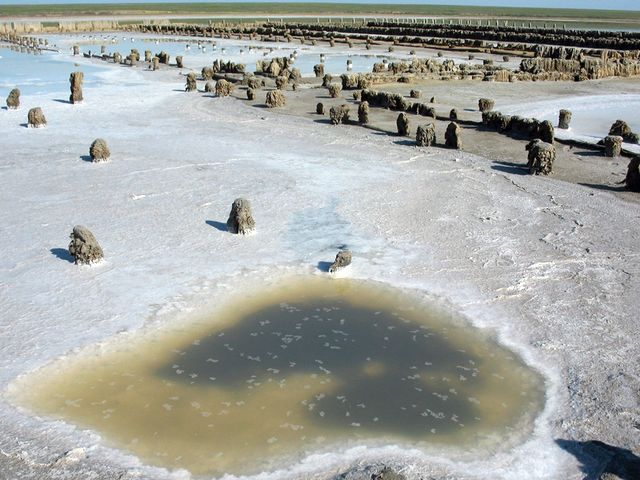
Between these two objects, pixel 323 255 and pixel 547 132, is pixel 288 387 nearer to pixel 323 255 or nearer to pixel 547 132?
pixel 323 255

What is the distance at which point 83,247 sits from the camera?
9984 millimetres

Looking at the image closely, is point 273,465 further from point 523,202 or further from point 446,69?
point 446,69

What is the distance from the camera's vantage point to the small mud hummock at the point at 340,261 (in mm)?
9898

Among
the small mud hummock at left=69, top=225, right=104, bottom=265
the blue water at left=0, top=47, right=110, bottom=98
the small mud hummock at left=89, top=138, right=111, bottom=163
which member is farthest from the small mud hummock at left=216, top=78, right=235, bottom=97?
the small mud hummock at left=69, top=225, right=104, bottom=265

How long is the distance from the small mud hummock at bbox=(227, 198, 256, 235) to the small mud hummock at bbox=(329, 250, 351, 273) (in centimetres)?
212

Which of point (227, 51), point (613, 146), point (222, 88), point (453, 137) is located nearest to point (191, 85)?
point (222, 88)

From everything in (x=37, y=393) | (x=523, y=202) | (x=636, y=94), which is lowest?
(x=37, y=393)

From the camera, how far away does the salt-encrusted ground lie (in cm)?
631

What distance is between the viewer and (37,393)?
7.00m

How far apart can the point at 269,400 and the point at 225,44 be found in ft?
174

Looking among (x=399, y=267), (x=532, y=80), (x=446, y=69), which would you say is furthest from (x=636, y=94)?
(x=399, y=267)

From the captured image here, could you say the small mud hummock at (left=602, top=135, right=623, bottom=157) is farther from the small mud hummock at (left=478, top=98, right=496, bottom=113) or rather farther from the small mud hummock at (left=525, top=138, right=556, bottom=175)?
the small mud hummock at (left=478, top=98, right=496, bottom=113)

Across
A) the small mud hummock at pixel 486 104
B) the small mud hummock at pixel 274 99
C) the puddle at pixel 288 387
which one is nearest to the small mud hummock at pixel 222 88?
the small mud hummock at pixel 274 99

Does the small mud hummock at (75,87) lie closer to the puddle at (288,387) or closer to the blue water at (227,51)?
the blue water at (227,51)
